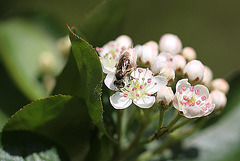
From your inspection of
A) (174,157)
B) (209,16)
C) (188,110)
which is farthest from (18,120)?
(209,16)

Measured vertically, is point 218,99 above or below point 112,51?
below

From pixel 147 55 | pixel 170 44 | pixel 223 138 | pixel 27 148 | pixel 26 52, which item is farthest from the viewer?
pixel 26 52

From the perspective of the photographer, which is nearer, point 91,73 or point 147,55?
point 91,73

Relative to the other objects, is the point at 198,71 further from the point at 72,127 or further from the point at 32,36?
the point at 32,36

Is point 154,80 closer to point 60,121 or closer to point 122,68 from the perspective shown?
point 122,68

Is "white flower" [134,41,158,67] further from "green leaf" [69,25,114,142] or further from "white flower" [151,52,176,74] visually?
"green leaf" [69,25,114,142]

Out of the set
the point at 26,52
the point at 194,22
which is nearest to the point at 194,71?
the point at 26,52

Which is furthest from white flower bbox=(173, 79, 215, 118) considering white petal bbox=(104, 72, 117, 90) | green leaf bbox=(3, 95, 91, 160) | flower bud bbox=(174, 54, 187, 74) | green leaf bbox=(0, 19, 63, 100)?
green leaf bbox=(0, 19, 63, 100)
